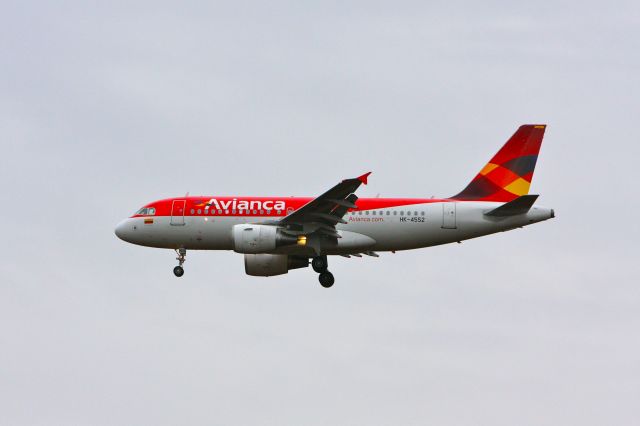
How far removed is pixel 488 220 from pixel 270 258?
34.4ft

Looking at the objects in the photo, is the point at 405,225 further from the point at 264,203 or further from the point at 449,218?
the point at 264,203

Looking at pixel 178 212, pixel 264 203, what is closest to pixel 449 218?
pixel 264 203

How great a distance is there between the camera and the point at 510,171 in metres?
54.9

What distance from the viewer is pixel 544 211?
51469 millimetres

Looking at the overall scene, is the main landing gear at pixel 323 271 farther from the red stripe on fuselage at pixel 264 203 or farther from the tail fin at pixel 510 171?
the tail fin at pixel 510 171

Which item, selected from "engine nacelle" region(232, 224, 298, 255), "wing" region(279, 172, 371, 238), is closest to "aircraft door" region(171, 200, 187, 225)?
"engine nacelle" region(232, 224, 298, 255)

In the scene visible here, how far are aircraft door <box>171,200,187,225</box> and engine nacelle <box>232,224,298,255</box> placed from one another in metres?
3.64

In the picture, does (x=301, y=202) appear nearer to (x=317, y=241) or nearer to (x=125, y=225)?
(x=317, y=241)

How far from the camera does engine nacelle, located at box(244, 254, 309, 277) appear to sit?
54531mm

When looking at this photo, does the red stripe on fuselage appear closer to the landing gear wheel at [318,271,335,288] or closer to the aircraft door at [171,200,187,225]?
the aircraft door at [171,200,187,225]

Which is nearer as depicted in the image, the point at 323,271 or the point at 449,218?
the point at 449,218

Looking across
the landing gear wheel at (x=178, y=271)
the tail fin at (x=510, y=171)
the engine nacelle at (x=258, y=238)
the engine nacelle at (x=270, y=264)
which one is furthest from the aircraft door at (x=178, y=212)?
the tail fin at (x=510, y=171)

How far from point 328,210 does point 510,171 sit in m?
9.98

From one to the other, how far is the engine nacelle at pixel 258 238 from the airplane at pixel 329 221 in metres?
0.04
